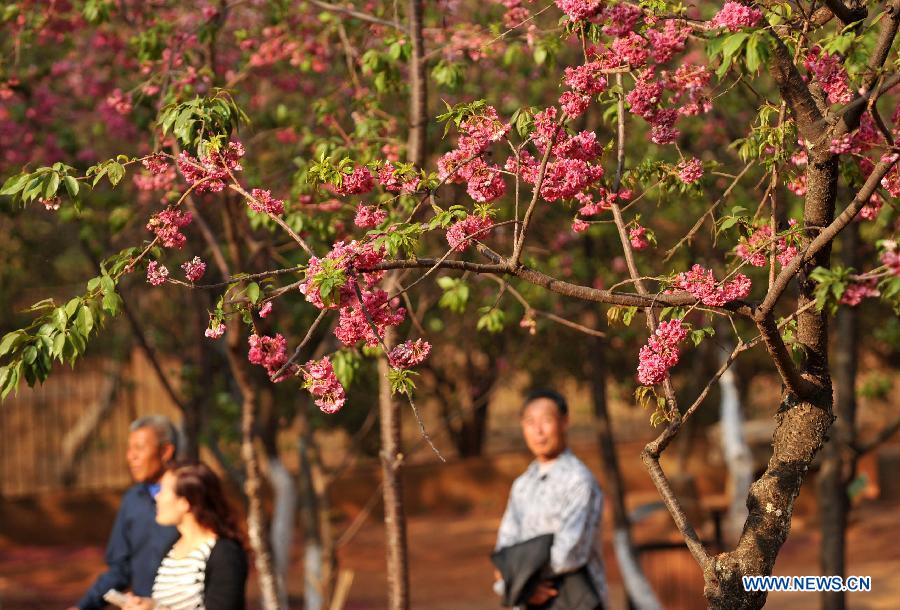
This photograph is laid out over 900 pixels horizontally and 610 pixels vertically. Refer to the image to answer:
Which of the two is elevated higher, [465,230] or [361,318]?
[465,230]

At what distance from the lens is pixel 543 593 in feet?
18.2

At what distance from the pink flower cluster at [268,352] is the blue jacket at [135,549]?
2.13m

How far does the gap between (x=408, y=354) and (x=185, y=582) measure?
1.89m

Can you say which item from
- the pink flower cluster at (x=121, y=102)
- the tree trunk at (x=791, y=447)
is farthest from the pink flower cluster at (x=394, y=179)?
the pink flower cluster at (x=121, y=102)

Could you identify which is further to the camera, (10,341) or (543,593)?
(543,593)

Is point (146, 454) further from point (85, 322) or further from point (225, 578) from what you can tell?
point (85, 322)

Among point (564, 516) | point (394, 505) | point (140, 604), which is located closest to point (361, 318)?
point (140, 604)

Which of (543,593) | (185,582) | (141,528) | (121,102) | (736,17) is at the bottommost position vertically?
(543,593)

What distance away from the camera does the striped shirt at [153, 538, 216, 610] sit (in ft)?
16.1

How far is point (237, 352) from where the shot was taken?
21.5 ft

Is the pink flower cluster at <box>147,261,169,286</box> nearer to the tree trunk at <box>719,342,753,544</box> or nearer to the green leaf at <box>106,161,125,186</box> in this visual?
the green leaf at <box>106,161,125,186</box>

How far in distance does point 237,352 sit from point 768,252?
3358 mm

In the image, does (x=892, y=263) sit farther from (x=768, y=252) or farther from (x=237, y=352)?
(x=237, y=352)

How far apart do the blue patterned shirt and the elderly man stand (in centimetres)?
157
